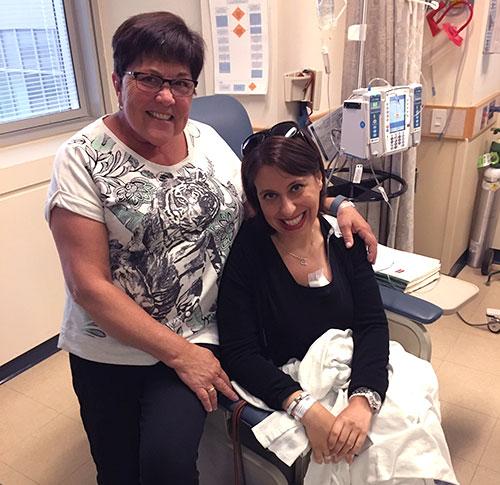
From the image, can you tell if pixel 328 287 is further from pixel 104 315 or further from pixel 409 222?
pixel 409 222

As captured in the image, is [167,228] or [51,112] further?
[51,112]

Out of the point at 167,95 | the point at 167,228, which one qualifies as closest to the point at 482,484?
the point at 167,228

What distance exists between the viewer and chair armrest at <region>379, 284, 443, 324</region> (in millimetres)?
1294

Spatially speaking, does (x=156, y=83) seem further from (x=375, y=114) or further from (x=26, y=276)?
(x=26, y=276)

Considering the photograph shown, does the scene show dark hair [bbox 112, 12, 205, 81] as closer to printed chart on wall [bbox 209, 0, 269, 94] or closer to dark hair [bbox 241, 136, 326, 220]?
dark hair [bbox 241, 136, 326, 220]

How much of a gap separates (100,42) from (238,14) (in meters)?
0.82

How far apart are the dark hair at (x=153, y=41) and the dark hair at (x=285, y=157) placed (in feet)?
0.81

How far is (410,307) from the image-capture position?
4.37 ft

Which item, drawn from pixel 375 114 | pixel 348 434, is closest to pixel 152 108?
pixel 348 434

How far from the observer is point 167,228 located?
1.15 meters

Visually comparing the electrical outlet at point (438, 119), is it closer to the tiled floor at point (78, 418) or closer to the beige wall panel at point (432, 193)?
the beige wall panel at point (432, 193)

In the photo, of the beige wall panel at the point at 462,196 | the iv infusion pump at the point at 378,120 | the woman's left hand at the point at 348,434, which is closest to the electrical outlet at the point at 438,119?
the beige wall panel at the point at 462,196

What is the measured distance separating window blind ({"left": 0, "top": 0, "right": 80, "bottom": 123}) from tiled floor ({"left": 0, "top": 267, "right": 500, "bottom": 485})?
1.18 m

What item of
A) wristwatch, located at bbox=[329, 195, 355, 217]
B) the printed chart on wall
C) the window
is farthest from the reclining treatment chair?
the window
